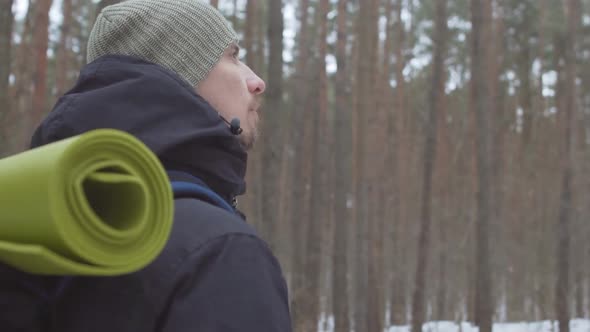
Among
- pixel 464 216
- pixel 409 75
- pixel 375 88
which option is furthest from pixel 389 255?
pixel 375 88

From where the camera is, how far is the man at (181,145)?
91 cm

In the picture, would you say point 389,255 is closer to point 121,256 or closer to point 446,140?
point 446,140

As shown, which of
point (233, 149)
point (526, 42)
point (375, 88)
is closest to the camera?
point (233, 149)

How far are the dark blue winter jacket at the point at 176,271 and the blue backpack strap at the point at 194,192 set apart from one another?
0.06 feet

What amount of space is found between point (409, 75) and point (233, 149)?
24.1 metres

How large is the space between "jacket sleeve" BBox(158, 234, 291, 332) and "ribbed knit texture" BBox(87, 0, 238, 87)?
52cm

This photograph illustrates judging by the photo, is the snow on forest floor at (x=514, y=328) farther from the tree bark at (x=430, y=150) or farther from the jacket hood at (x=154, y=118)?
the jacket hood at (x=154, y=118)

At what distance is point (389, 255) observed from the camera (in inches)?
862

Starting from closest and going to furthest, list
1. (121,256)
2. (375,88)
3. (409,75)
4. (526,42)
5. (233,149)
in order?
(121,256) < (233,149) < (375,88) < (526,42) < (409,75)

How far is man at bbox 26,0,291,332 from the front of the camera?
91 centimetres

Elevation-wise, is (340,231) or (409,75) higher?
(409,75)

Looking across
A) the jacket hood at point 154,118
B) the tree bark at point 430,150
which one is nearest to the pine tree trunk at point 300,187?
the tree bark at point 430,150

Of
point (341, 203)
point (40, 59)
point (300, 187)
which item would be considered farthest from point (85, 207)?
point (300, 187)

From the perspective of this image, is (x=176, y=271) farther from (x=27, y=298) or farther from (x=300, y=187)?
(x=300, y=187)
